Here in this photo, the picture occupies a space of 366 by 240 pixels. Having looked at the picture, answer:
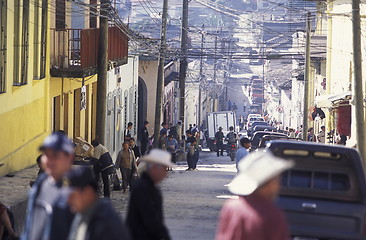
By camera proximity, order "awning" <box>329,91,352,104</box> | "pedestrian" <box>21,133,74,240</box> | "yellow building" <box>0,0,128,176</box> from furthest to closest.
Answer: "awning" <box>329,91,352,104</box>, "yellow building" <box>0,0,128,176</box>, "pedestrian" <box>21,133,74,240</box>

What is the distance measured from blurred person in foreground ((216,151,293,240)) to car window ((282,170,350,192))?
589 cm

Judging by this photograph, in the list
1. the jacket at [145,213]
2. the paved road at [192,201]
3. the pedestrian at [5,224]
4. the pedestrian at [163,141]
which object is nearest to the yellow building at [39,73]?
the paved road at [192,201]

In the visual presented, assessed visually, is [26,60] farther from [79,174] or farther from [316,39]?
[316,39]

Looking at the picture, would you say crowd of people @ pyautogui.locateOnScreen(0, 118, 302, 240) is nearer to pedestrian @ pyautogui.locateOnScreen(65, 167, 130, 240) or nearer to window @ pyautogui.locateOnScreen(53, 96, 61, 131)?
pedestrian @ pyautogui.locateOnScreen(65, 167, 130, 240)

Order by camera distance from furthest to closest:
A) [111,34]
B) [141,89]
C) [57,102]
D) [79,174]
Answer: [141,89] < [111,34] < [57,102] < [79,174]

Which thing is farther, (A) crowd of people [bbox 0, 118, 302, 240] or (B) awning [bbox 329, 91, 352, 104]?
(B) awning [bbox 329, 91, 352, 104]

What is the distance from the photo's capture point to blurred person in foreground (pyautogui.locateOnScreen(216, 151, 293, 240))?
6789 mm

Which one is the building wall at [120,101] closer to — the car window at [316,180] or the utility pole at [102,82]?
the utility pole at [102,82]

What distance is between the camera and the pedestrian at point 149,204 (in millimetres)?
9086

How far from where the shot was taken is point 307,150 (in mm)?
13055

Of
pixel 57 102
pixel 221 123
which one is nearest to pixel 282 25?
pixel 221 123

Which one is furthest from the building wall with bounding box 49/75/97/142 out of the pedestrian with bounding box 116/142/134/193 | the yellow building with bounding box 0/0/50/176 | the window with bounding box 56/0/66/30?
the pedestrian with bounding box 116/142/134/193

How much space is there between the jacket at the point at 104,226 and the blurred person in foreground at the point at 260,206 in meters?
0.77

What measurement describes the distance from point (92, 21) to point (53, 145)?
28.7m
